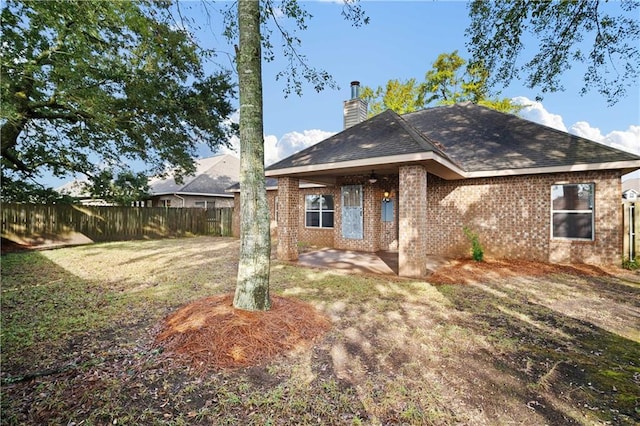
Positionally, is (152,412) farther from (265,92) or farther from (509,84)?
(509,84)

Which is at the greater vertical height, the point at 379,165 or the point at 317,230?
the point at 379,165

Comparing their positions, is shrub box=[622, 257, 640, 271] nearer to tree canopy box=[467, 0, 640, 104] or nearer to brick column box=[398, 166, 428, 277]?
tree canopy box=[467, 0, 640, 104]

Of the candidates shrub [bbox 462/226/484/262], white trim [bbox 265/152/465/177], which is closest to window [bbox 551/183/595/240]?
shrub [bbox 462/226/484/262]

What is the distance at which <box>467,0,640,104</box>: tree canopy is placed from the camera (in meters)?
5.89

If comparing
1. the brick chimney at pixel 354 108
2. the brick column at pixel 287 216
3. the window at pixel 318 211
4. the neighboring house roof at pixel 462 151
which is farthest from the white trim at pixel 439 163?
the brick chimney at pixel 354 108

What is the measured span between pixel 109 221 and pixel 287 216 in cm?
1129

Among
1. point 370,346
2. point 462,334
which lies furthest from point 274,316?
point 462,334

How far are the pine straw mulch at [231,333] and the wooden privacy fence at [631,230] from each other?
891 centimetres

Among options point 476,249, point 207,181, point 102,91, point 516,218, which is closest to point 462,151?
point 516,218

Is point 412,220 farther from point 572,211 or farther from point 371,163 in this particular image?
point 572,211

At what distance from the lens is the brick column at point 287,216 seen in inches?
350

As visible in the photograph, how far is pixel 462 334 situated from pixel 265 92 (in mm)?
4326

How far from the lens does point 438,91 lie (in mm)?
22391

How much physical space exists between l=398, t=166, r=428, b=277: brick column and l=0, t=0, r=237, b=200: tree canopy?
16.7 ft
